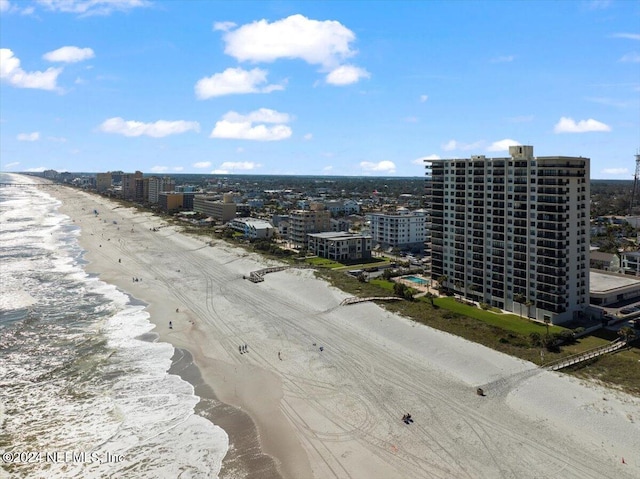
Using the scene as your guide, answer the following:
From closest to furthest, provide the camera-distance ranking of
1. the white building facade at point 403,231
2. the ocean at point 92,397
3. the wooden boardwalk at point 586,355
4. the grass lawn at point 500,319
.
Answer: the ocean at point 92,397 → the wooden boardwalk at point 586,355 → the grass lawn at point 500,319 → the white building facade at point 403,231

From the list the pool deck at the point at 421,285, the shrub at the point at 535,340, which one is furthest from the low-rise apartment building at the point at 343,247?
the shrub at the point at 535,340

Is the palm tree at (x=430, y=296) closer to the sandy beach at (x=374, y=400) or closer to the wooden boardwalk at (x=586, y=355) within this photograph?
the sandy beach at (x=374, y=400)

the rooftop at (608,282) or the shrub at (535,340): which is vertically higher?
the rooftop at (608,282)

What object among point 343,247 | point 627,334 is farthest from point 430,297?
point 343,247

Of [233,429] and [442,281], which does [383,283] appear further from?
[233,429]

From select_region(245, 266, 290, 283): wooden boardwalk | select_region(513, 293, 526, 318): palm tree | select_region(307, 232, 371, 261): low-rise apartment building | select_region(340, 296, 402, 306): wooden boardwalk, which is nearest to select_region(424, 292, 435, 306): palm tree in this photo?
select_region(340, 296, 402, 306): wooden boardwalk

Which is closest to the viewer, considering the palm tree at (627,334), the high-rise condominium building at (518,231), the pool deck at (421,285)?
the palm tree at (627,334)

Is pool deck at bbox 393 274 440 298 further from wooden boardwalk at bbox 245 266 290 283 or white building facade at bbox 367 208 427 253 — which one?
white building facade at bbox 367 208 427 253
